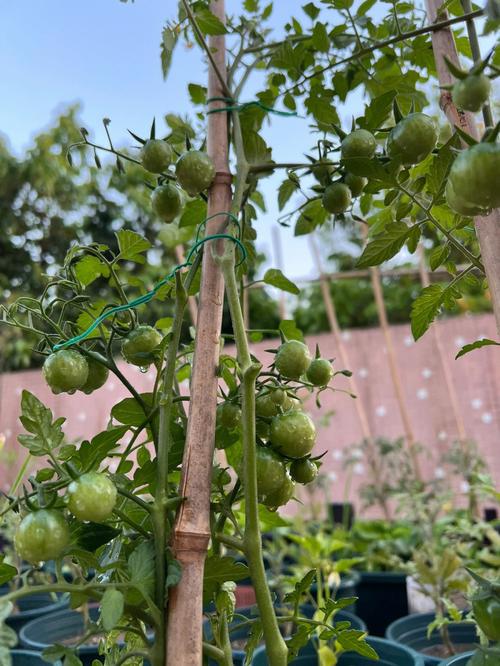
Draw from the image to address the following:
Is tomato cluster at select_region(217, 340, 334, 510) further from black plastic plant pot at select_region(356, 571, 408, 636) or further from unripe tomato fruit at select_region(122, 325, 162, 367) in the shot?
black plastic plant pot at select_region(356, 571, 408, 636)

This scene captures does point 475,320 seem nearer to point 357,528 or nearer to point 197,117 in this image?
point 357,528

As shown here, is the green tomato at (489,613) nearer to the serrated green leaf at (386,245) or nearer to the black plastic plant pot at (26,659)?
the serrated green leaf at (386,245)

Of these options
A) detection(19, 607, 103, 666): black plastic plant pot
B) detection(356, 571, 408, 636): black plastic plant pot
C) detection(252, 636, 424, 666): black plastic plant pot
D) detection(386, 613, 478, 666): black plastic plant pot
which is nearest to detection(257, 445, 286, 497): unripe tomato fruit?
detection(252, 636, 424, 666): black plastic plant pot

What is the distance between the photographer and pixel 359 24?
28.4 inches

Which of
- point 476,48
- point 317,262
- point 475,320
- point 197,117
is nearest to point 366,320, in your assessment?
point 475,320

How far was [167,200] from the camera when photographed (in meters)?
0.63

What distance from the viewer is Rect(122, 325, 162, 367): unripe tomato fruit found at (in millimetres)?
579

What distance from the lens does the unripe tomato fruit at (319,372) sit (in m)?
0.59

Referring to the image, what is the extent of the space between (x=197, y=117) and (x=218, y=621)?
0.66m

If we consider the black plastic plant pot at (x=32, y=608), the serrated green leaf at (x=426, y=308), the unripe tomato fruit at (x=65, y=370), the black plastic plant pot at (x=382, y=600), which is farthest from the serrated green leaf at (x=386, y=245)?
the black plastic plant pot at (x=382, y=600)

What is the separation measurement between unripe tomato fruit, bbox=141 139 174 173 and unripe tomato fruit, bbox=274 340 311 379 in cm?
22

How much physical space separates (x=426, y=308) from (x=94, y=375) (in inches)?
13.5

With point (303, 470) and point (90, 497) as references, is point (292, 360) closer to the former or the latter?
point (303, 470)

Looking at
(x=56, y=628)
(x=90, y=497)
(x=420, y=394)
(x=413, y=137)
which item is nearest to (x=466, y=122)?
(x=413, y=137)
